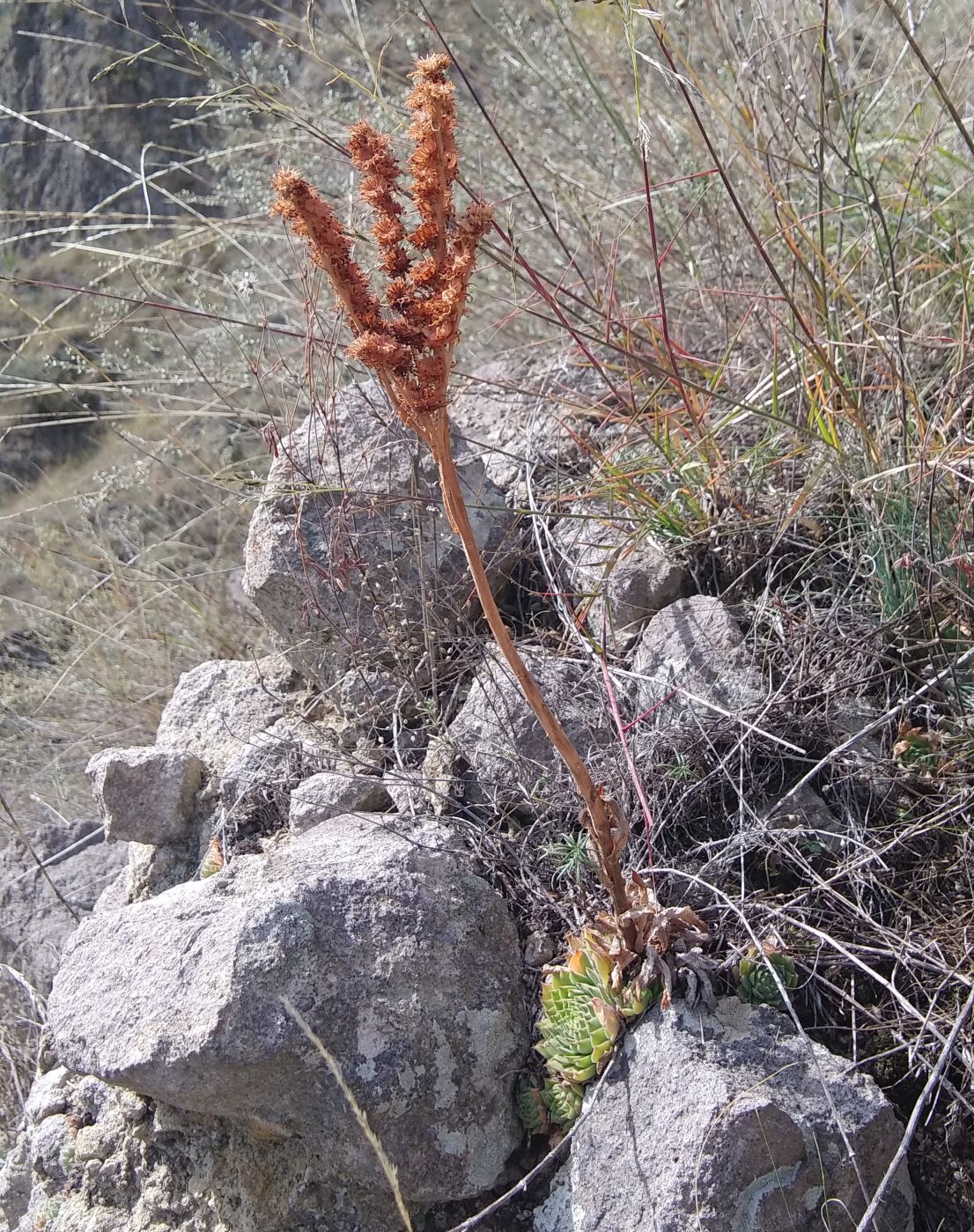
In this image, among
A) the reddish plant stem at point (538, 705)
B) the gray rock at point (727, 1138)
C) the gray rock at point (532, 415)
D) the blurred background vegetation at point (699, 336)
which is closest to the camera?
the reddish plant stem at point (538, 705)

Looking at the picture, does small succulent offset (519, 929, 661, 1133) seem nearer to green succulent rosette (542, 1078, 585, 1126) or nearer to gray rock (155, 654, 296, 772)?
green succulent rosette (542, 1078, 585, 1126)

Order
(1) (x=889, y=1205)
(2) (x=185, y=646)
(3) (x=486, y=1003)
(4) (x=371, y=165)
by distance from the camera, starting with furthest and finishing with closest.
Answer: (2) (x=185, y=646) → (3) (x=486, y=1003) → (1) (x=889, y=1205) → (4) (x=371, y=165)

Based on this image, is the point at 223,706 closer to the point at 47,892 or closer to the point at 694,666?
the point at 47,892

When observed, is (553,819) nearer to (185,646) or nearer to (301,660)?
(301,660)

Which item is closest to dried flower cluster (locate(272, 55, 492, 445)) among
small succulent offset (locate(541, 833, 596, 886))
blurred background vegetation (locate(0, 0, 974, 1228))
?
blurred background vegetation (locate(0, 0, 974, 1228))

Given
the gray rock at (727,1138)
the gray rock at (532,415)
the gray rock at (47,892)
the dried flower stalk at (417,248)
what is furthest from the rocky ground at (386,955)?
the dried flower stalk at (417,248)

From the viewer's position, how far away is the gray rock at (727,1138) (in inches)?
69.2

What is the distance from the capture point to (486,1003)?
207 centimetres

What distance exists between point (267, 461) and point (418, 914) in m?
2.22

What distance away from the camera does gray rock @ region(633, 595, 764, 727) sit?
2377 millimetres

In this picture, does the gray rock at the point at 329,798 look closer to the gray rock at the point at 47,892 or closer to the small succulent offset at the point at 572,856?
the small succulent offset at the point at 572,856

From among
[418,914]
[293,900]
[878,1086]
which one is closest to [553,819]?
[418,914]

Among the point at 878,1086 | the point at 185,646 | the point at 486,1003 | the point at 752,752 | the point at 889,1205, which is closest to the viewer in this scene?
the point at 889,1205

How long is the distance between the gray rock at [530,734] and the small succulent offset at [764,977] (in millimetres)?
493
